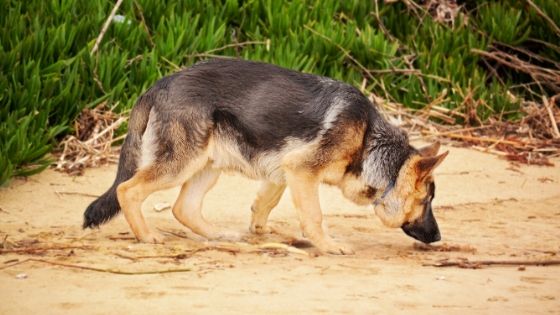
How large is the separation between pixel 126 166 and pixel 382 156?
1.84m

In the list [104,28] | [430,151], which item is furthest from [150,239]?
[104,28]

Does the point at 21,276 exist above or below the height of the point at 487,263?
below

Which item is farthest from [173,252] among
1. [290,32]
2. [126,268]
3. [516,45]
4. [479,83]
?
[516,45]

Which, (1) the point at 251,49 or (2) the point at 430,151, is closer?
(2) the point at 430,151

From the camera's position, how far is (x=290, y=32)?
11312 mm

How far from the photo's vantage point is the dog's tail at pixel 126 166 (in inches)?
275

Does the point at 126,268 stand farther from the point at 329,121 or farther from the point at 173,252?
the point at 329,121

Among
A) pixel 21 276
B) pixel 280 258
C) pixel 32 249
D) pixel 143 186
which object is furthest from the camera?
pixel 143 186

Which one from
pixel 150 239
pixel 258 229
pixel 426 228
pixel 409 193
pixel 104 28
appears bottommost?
pixel 258 229

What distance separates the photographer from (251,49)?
11219mm

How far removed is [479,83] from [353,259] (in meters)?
5.35

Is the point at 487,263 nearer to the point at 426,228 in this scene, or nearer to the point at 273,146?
Answer: the point at 426,228

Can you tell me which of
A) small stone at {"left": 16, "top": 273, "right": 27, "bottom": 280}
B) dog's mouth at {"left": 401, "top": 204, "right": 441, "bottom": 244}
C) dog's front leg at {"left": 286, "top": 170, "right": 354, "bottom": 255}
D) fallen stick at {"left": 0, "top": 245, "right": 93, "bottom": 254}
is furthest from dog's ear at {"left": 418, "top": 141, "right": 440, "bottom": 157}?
small stone at {"left": 16, "top": 273, "right": 27, "bottom": 280}

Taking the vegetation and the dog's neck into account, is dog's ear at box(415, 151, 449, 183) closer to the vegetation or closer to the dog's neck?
the dog's neck
